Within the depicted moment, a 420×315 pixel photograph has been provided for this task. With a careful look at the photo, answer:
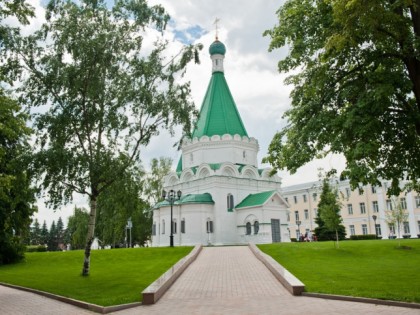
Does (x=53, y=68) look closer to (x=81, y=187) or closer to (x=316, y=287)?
(x=81, y=187)

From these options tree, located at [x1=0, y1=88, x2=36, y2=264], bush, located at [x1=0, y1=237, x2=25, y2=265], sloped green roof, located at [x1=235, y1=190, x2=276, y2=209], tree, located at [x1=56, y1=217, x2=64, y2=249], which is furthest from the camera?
tree, located at [x1=56, y1=217, x2=64, y2=249]

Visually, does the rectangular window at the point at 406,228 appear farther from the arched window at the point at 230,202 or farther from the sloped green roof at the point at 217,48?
the sloped green roof at the point at 217,48

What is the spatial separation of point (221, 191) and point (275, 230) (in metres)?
6.98

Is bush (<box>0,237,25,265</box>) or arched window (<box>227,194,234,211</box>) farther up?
arched window (<box>227,194,234,211</box>)

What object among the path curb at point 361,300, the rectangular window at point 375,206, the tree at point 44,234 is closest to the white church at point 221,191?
the rectangular window at point 375,206

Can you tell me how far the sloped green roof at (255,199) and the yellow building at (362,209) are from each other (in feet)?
17.5

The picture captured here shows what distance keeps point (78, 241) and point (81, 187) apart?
119 ft

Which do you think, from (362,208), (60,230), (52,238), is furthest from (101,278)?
(60,230)

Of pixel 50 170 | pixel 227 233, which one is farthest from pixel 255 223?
pixel 50 170

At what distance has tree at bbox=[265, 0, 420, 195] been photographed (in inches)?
435

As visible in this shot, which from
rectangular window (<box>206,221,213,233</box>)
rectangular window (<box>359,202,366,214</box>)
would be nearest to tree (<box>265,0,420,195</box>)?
rectangular window (<box>206,221,213,233</box>)

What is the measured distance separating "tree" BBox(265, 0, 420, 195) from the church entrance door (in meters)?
25.3

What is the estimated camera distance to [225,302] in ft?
33.3

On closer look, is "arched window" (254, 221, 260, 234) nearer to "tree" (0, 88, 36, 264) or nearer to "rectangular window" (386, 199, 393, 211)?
"tree" (0, 88, 36, 264)
